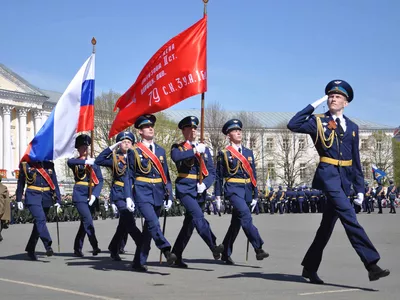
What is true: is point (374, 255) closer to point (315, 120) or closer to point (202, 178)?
point (315, 120)

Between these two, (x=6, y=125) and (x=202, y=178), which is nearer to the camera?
(x=202, y=178)

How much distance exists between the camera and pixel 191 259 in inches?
486

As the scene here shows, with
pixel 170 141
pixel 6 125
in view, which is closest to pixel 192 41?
pixel 170 141

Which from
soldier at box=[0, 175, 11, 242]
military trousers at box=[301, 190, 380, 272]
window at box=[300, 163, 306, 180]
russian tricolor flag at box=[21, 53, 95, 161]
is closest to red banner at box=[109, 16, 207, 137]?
russian tricolor flag at box=[21, 53, 95, 161]

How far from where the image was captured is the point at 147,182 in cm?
1077

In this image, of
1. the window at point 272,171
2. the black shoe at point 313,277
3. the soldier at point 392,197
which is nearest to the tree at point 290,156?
the window at point 272,171

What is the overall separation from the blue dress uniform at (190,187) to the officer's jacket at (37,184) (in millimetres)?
3352

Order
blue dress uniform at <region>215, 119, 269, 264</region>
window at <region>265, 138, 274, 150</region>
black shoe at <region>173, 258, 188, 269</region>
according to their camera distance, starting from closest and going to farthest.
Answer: black shoe at <region>173, 258, 188, 269</region> < blue dress uniform at <region>215, 119, 269, 264</region> < window at <region>265, 138, 274, 150</region>

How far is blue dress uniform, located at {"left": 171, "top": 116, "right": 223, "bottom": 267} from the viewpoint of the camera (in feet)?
35.7

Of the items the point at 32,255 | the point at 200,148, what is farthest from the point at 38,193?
the point at 200,148

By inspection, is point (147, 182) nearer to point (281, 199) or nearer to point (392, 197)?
point (392, 197)

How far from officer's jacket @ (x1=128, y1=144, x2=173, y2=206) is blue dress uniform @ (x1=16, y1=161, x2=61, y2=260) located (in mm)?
3095

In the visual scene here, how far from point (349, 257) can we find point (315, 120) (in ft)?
13.2

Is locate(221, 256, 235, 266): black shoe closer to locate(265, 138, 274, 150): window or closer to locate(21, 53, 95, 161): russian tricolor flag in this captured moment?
locate(21, 53, 95, 161): russian tricolor flag
